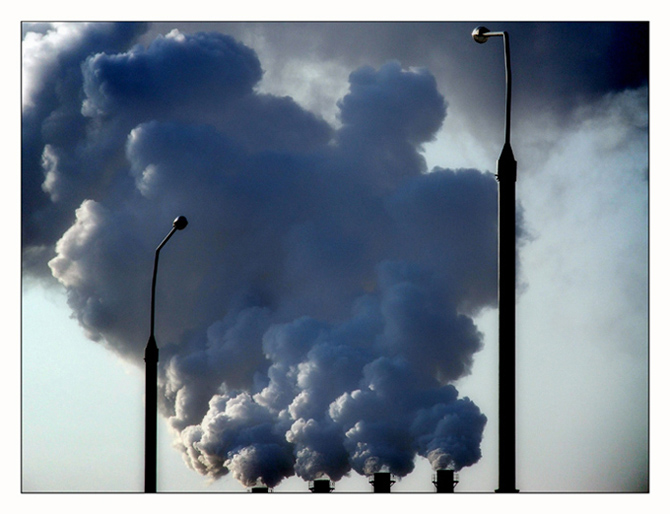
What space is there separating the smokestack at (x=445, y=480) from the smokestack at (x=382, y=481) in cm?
289

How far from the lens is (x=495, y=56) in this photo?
48500mm

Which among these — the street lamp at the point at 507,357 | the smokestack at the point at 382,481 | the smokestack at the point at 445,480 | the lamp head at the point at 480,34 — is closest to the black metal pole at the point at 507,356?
the street lamp at the point at 507,357

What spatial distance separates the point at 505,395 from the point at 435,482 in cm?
3777

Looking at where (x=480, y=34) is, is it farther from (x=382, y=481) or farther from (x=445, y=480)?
(x=382, y=481)

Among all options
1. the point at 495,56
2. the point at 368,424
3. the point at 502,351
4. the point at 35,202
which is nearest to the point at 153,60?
the point at 35,202

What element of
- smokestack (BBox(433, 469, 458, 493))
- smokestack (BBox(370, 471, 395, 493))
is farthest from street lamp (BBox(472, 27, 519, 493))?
smokestack (BBox(370, 471, 395, 493))

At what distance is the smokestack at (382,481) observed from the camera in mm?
45750

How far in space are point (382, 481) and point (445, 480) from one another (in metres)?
4.30

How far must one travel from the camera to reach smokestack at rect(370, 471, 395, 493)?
45750 millimetres

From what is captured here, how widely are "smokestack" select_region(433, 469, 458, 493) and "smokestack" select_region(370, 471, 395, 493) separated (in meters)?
2.89

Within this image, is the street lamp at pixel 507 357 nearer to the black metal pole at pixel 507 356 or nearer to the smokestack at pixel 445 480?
the black metal pole at pixel 507 356

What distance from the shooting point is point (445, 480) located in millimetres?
43406

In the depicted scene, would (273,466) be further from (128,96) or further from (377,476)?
(128,96)

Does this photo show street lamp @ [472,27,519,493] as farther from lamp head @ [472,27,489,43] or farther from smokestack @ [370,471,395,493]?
smokestack @ [370,471,395,493]
